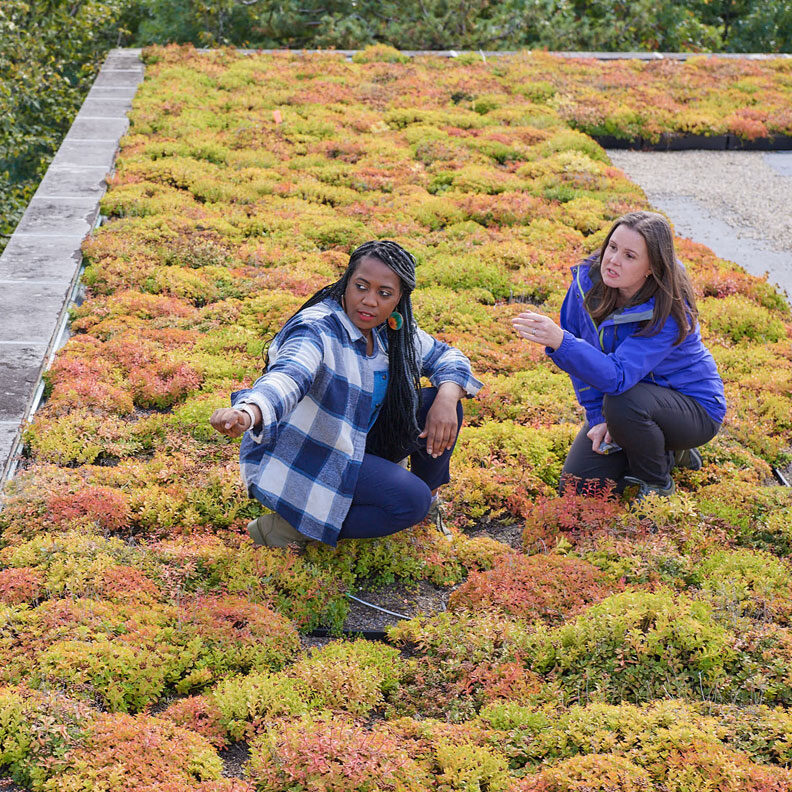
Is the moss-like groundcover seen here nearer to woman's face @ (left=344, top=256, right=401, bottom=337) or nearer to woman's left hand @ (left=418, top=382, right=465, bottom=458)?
woman's left hand @ (left=418, top=382, right=465, bottom=458)

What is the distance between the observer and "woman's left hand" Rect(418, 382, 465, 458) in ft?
15.1

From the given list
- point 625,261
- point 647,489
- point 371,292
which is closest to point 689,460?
point 647,489

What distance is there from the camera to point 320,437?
435 centimetres

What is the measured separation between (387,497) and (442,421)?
1.47 feet

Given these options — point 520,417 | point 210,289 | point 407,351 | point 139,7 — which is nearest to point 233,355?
point 210,289

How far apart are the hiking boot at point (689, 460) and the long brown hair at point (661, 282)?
89 cm

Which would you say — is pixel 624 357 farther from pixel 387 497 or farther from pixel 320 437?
pixel 320 437

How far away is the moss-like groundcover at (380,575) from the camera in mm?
3555

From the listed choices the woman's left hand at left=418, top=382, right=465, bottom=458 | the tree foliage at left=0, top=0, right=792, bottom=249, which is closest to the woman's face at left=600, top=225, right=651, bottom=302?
the woman's left hand at left=418, top=382, right=465, bottom=458

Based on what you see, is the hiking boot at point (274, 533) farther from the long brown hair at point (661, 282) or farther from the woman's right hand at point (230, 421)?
the long brown hair at point (661, 282)

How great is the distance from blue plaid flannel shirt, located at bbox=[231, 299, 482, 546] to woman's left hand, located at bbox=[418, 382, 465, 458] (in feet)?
1.13

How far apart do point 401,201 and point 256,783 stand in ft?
23.1

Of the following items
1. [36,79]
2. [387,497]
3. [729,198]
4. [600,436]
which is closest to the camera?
[387,497]

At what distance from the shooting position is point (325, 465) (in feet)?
14.3
